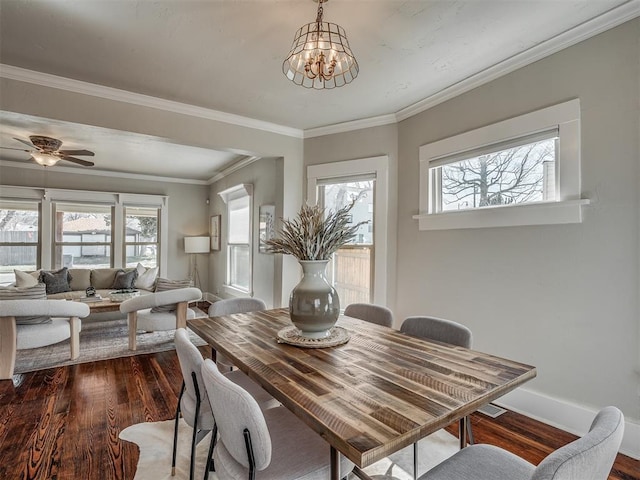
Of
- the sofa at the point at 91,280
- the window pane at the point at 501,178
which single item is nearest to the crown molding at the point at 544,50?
the window pane at the point at 501,178

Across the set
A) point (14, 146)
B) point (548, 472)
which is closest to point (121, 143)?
point (14, 146)

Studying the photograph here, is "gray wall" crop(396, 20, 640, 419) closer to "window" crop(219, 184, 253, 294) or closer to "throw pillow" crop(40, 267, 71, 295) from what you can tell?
"window" crop(219, 184, 253, 294)

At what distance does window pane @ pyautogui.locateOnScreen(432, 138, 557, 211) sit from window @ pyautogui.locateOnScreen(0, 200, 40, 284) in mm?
6660

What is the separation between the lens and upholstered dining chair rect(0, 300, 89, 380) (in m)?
3.02

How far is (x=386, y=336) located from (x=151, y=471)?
1.47m

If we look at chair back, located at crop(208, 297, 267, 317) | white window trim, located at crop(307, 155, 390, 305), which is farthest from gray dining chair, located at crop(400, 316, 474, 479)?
white window trim, located at crop(307, 155, 390, 305)

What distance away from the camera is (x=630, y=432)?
1911mm

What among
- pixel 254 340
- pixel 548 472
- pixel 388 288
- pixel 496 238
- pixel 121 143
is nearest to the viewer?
pixel 548 472

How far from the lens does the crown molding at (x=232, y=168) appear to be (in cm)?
523

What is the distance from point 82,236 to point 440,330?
6759 mm

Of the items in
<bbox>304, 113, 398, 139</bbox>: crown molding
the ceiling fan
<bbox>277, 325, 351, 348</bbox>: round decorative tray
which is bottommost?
<bbox>277, 325, 351, 348</bbox>: round decorative tray

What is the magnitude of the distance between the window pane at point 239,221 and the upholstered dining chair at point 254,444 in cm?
433

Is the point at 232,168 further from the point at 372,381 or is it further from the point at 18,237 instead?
the point at 372,381

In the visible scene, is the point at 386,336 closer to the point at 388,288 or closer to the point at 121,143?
the point at 388,288
